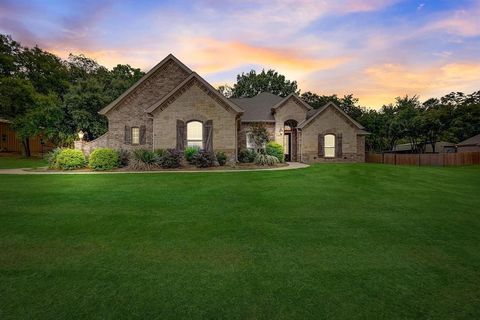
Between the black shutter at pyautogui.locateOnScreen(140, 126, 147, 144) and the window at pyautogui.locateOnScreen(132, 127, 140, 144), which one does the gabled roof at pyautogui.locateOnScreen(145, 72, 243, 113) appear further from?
the window at pyautogui.locateOnScreen(132, 127, 140, 144)

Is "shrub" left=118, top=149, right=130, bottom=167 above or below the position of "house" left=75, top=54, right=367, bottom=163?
below

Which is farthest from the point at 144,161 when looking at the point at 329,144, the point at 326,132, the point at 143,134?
the point at 329,144

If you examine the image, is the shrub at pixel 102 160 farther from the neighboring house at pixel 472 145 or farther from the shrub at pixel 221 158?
the neighboring house at pixel 472 145

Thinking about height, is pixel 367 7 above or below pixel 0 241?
above

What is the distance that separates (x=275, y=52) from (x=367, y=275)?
19.8 m

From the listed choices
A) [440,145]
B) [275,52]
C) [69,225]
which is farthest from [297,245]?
[440,145]

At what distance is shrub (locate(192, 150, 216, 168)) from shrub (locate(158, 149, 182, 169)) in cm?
103

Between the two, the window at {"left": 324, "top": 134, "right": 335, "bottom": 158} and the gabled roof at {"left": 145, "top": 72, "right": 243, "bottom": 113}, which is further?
the window at {"left": 324, "top": 134, "right": 335, "bottom": 158}

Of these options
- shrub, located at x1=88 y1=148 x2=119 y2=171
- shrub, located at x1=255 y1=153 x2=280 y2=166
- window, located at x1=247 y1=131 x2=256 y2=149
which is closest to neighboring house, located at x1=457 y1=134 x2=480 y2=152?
window, located at x1=247 y1=131 x2=256 y2=149

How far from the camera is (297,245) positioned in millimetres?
4496

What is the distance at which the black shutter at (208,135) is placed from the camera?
18.6 m

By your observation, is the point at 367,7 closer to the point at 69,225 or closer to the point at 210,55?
the point at 210,55

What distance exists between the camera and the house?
18.6 m

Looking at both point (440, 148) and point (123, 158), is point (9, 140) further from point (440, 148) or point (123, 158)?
point (440, 148)
